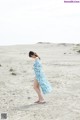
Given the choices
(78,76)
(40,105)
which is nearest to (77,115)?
(40,105)

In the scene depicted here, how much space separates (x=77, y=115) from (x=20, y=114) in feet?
5.72

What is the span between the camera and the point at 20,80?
71.3 feet

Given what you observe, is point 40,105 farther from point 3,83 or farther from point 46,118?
point 3,83

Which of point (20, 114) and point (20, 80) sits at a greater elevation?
point (20, 114)

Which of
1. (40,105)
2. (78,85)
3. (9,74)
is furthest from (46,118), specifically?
(9,74)

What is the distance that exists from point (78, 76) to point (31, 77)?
247cm

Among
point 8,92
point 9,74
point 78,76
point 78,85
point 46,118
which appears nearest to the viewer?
point 46,118

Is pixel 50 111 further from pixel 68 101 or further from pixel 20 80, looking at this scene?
pixel 20 80

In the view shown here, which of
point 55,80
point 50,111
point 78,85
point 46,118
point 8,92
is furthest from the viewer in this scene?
point 55,80

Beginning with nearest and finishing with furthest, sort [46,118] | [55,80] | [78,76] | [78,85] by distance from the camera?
[46,118] < [78,85] < [55,80] < [78,76]

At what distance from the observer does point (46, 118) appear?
12805mm

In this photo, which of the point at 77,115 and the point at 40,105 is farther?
the point at 40,105

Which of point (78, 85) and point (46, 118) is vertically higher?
point (46, 118)

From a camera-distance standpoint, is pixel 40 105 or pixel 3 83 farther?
pixel 3 83
